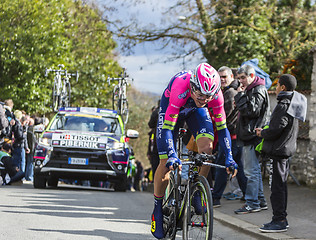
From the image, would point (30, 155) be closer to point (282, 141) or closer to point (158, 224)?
point (282, 141)

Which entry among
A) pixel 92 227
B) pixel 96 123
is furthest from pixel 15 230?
pixel 96 123

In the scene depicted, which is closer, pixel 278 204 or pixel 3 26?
pixel 278 204

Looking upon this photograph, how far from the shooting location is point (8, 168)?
14594 mm

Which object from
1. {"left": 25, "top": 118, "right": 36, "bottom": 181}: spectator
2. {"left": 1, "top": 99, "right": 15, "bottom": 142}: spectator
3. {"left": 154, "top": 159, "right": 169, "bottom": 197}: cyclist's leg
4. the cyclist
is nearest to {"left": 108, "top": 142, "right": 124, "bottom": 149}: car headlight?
{"left": 1, "top": 99, "right": 15, "bottom": 142}: spectator

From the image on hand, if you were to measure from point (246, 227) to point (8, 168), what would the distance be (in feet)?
25.8

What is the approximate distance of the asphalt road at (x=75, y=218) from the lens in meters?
7.56

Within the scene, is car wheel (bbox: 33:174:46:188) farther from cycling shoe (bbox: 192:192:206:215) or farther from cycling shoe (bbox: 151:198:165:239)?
cycling shoe (bbox: 192:192:206:215)

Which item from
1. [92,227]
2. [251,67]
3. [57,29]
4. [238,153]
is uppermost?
[57,29]

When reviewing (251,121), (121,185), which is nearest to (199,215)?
(251,121)

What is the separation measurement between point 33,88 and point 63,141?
17849mm

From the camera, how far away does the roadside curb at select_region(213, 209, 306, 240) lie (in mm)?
7438

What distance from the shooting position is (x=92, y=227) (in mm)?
8172

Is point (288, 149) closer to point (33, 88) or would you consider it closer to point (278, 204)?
point (278, 204)

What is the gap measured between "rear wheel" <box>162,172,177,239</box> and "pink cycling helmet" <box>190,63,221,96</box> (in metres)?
1.15
